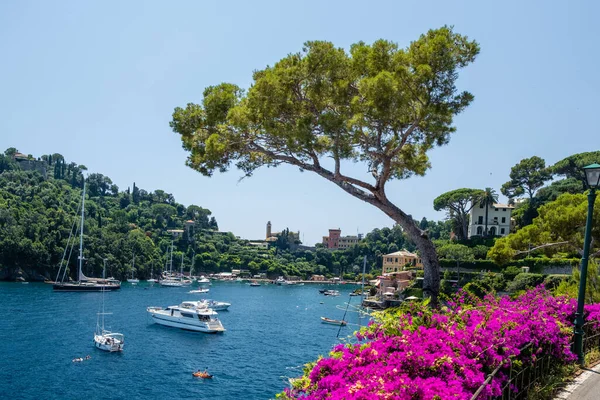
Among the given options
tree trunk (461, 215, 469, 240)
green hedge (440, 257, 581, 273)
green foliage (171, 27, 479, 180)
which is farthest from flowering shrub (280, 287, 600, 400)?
tree trunk (461, 215, 469, 240)

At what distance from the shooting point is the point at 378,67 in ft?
25.2

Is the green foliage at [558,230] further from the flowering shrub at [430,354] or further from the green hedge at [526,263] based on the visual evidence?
the green hedge at [526,263]

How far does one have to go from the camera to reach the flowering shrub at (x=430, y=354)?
3252mm

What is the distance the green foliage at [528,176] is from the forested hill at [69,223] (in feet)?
212

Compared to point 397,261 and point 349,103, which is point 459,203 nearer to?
point 397,261

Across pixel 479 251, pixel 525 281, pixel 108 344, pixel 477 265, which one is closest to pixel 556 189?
pixel 479 251

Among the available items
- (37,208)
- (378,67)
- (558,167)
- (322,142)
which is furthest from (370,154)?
(37,208)

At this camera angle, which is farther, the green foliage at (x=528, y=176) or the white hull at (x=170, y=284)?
the white hull at (x=170, y=284)

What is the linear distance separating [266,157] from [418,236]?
3132 mm

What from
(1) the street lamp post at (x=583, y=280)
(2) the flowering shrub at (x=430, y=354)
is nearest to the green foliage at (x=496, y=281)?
(1) the street lamp post at (x=583, y=280)

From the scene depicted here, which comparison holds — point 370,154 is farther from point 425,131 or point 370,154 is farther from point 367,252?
point 367,252

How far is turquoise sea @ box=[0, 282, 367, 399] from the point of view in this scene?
22308mm

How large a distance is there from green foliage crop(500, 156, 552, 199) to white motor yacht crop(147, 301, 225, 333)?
146 ft

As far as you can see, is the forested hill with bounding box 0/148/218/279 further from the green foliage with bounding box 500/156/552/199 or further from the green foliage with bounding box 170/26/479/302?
the green foliage with bounding box 170/26/479/302
